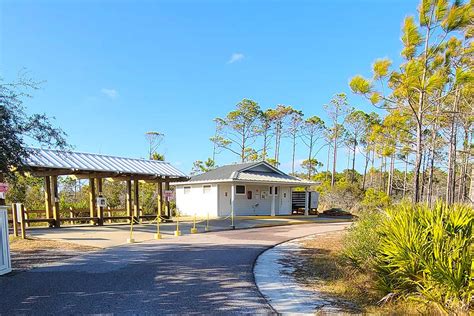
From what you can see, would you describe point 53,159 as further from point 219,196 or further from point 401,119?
point 401,119

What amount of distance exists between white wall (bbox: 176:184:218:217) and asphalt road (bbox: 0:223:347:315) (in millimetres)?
13616

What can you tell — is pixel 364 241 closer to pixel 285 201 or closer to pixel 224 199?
pixel 224 199

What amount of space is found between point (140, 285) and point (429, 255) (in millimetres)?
4503

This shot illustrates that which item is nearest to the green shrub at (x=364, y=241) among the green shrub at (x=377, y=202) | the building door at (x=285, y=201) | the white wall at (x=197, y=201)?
the green shrub at (x=377, y=202)

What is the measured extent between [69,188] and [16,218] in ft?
59.4

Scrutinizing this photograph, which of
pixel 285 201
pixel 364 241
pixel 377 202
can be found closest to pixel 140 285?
pixel 364 241

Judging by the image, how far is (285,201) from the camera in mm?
24922

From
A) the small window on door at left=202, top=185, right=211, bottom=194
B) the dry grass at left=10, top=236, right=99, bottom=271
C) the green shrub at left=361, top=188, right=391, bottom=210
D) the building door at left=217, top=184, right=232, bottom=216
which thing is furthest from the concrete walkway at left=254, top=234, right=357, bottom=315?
the small window on door at left=202, top=185, right=211, bottom=194

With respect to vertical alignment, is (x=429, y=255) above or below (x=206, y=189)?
below

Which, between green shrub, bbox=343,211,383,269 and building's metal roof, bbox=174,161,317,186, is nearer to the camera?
green shrub, bbox=343,211,383,269

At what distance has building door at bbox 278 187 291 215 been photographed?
24625 mm

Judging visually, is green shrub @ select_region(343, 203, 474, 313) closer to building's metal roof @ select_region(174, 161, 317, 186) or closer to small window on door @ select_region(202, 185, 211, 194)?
building's metal roof @ select_region(174, 161, 317, 186)

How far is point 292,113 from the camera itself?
41.3 meters

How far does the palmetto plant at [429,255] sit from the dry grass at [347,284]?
0.19m
